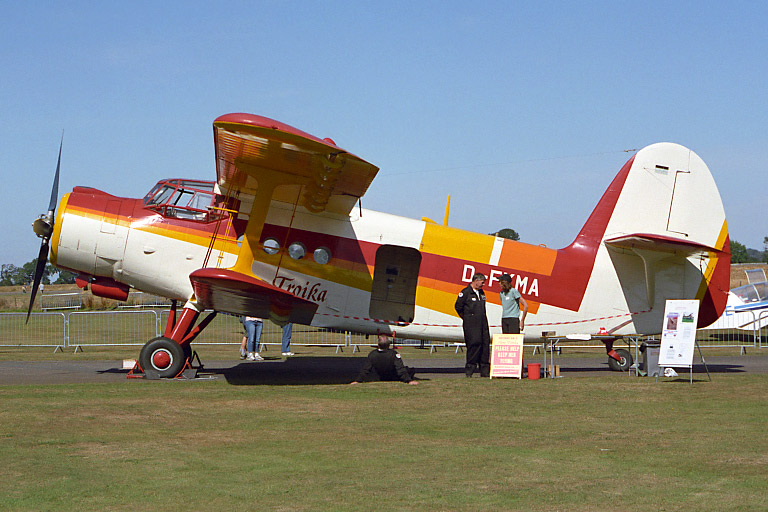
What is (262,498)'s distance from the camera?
17.3ft

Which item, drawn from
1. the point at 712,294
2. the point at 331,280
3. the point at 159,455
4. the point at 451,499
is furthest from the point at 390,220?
the point at 451,499

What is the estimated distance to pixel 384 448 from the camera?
7.10 m

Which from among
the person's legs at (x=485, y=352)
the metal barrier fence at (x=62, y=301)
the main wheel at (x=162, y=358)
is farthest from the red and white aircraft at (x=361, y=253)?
the metal barrier fence at (x=62, y=301)

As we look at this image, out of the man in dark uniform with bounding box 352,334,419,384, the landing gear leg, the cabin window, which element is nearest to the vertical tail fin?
the man in dark uniform with bounding box 352,334,419,384

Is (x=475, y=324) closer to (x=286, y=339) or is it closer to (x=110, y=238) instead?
(x=110, y=238)

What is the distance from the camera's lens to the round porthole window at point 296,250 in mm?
13203

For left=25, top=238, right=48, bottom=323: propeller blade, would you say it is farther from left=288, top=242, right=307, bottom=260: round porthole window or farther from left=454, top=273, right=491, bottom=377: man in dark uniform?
left=454, top=273, right=491, bottom=377: man in dark uniform

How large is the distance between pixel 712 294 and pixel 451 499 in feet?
37.3

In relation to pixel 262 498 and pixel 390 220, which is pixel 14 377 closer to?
pixel 390 220

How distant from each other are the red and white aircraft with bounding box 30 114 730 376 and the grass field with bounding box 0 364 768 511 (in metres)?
2.36

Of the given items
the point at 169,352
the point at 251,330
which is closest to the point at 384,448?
the point at 169,352

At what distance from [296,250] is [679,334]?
658 cm

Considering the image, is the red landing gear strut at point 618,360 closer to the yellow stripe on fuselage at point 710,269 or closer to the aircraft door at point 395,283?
the yellow stripe on fuselage at point 710,269

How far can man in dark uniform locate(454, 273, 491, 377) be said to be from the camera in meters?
13.2
